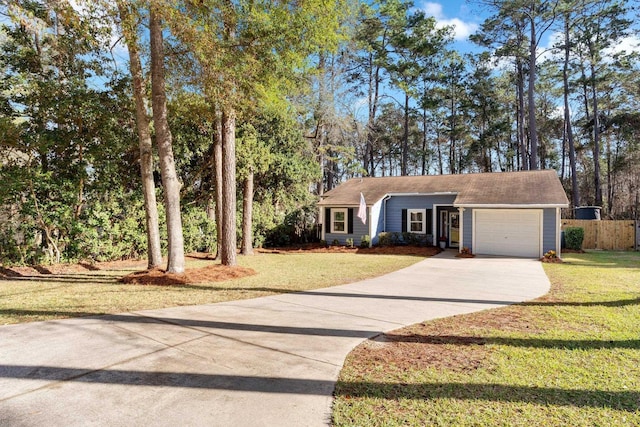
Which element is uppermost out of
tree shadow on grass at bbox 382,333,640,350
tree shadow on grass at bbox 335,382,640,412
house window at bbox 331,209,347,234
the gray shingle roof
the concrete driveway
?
the gray shingle roof

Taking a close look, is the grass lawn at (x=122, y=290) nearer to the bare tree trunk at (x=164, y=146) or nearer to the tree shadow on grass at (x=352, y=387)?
the bare tree trunk at (x=164, y=146)

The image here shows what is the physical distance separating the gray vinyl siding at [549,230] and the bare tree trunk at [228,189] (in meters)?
11.7

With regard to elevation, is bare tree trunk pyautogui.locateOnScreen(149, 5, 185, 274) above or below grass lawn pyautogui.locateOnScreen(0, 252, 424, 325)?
above

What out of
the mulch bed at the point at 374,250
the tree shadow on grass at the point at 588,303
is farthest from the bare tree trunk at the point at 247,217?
the tree shadow on grass at the point at 588,303

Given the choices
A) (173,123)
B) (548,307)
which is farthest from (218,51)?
(548,307)

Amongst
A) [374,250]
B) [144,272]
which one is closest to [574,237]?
[374,250]

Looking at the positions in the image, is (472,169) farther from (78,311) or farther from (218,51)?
(78,311)

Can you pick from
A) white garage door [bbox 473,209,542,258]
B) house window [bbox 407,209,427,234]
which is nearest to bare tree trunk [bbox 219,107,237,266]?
house window [bbox 407,209,427,234]

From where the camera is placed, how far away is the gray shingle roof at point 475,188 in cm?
1417

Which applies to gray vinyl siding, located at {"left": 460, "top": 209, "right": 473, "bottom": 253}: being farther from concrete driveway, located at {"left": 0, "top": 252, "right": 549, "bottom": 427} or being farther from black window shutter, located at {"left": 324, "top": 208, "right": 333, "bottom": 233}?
concrete driveway, located at {"left": 0, "top": 252, "right": 549, "bottom": 427}

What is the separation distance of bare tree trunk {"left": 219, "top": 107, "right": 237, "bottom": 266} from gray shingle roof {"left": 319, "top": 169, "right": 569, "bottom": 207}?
8.13 m

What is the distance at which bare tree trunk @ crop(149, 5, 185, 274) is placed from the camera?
8.20m

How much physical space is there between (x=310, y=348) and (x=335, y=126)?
18.6 metres

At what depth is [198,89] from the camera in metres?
9.42
